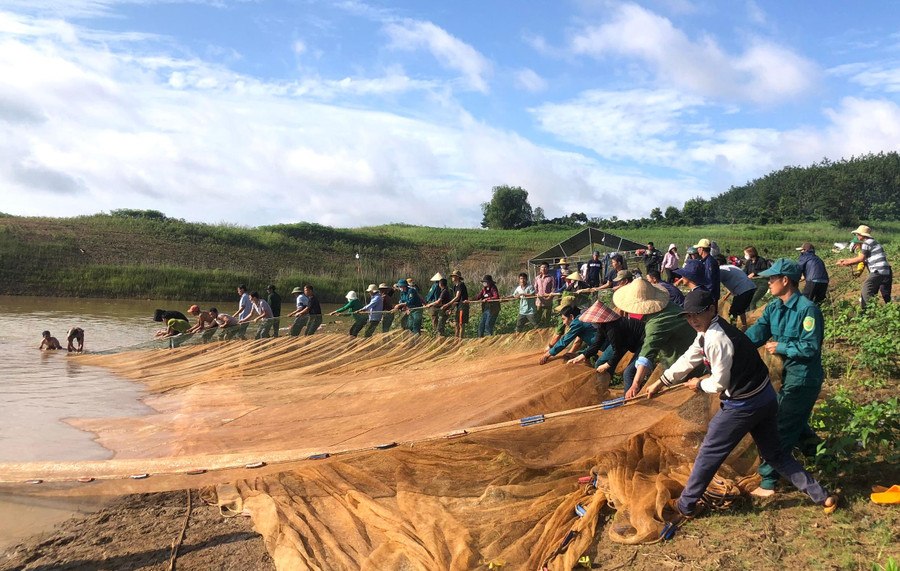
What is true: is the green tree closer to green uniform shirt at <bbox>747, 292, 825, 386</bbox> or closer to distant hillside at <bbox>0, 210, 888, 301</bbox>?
distant hillside at <bbox>0, 210, 888, 301</bbox>

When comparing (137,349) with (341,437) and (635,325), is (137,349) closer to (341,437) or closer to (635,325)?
(341,437)

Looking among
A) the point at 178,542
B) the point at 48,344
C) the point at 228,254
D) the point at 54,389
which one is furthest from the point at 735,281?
the point at 228,254

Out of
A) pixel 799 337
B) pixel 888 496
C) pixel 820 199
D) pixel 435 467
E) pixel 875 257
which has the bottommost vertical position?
pixel 435 467

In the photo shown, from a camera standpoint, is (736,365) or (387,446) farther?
(387,446)

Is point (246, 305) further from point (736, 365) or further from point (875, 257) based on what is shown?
point (736, 365)

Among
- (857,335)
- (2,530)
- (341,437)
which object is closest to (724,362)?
(341,437)

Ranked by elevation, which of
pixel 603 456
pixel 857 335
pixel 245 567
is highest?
pixel 857 335

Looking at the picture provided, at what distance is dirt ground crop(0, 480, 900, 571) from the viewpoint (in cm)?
354

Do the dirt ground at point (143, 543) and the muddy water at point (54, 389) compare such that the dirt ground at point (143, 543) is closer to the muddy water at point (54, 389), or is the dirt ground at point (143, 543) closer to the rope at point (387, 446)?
the rope at point (387, 446)

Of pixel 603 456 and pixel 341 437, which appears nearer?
pixel 603 456

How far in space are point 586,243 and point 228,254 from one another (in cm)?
2315

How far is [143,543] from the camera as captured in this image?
454cm

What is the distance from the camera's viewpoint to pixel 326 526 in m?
4.39

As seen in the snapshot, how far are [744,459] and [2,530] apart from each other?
5492mm
